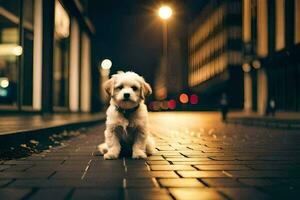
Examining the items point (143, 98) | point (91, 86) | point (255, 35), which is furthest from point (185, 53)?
point (143, 98)

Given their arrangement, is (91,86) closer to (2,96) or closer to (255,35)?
(2,96)

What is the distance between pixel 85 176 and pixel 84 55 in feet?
82.3

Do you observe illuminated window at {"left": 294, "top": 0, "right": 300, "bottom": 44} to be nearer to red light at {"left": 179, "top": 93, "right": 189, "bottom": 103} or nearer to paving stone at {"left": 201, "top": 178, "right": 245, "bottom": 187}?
paving stone at {"left": 201, "top": 178, "right": 245, "bottom": 187}

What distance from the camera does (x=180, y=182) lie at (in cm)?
420

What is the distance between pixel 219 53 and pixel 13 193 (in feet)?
218

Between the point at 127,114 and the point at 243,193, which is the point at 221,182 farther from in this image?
the point at 127,114

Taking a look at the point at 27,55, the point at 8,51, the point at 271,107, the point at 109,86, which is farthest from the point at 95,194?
the point at 271,107

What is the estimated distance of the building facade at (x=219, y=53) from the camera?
64.2m

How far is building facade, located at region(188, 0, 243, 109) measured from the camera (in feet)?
211

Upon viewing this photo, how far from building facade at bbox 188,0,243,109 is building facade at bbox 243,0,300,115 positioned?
17510mm

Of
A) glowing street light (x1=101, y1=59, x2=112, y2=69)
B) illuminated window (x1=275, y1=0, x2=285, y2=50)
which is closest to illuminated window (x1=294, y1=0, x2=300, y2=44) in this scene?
illuminated window (x1=275, y1=0, x2=285, y2=50)

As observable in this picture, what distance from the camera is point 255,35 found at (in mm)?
43688

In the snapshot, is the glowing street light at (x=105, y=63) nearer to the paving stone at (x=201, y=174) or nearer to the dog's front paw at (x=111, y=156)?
the dog's front paw at (x=111, y=156)

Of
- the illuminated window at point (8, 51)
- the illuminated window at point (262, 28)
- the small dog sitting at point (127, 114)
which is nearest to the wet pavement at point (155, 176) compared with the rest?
the small dog sitting at point (127, 114)
